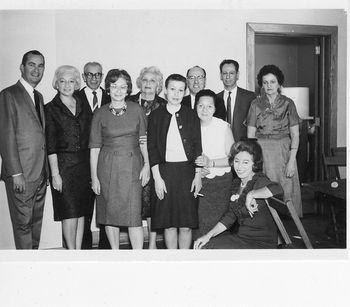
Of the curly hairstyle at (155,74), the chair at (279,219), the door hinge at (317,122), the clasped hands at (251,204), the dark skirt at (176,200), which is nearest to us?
the chair at (279,219)

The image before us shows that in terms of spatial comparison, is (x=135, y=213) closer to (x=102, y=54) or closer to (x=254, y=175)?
(x=254, y=175)

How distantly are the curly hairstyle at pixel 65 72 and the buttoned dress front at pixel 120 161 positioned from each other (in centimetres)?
30

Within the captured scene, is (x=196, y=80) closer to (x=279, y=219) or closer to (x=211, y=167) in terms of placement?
(x=211, y=167)

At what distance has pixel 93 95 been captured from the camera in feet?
9.48

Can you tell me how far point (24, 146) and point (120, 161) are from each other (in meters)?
0.65

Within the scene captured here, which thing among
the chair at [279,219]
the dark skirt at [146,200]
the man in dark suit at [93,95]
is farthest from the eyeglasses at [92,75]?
the chair at [279,219]

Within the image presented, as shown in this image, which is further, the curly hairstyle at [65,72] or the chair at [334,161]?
the chair at [334,161]

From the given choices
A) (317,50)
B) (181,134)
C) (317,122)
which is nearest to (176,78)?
(181,134)

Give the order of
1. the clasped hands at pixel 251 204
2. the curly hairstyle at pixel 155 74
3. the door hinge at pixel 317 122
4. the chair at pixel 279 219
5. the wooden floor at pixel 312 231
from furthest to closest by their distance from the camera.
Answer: the door hinge at pixel 317 122
the curly hairstyle at pixel 155 74
the wooden floor at pixel 312 231
the clasped hands at pixel 251 204
the chair at pixel 279 219

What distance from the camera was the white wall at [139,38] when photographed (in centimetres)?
279

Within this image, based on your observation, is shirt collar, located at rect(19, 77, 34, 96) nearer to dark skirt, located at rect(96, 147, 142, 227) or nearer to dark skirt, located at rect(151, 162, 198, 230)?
dark skirt, located at rect(96, 147, 142, 227)

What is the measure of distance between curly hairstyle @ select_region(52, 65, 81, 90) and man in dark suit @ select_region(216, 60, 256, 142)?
0.97m

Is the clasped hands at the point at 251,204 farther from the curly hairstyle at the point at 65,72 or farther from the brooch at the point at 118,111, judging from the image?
the curly hairstyle at the point at 65,72
